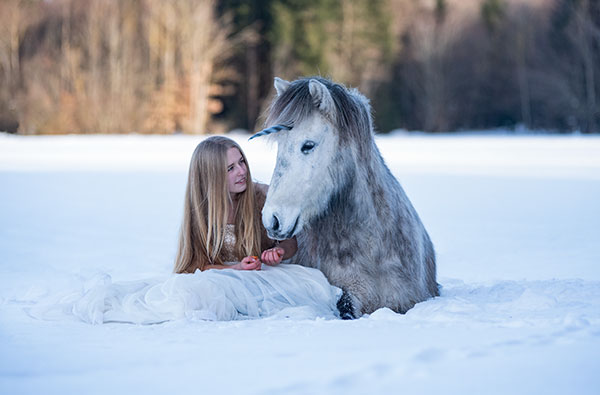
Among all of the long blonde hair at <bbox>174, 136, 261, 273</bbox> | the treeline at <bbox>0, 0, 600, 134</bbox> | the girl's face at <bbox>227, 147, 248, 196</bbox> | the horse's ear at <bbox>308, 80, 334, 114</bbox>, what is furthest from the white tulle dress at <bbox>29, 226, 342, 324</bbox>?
the treeline at <bbox>0, 0, 600, 134</bbox>

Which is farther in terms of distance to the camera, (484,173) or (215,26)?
(215,26)

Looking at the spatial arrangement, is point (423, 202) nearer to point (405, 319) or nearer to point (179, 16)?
point (405, 319)

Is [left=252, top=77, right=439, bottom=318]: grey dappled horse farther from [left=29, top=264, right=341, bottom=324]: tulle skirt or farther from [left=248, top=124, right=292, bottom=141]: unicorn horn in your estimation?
[left=29, top=264, right=341, bottom=324]: tulle skirt

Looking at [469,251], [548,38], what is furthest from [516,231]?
[548,38]

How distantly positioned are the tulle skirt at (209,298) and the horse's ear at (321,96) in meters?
0.83

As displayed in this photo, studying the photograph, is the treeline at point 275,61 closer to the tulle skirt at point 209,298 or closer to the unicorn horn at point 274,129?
the tulle skirt at point 209,298

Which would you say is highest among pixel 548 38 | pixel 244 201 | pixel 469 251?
pixel 548 38

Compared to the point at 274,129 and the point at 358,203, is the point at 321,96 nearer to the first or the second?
the point at 274,129

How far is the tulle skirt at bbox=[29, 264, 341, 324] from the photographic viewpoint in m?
2.82

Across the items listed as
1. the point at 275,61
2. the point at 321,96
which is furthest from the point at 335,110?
the point at 275,61

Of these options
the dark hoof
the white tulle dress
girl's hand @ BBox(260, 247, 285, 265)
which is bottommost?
the dark hoof

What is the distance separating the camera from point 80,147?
60.2ft

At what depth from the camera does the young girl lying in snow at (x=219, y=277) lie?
2844 millimetres

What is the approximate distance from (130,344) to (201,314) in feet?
1.49
